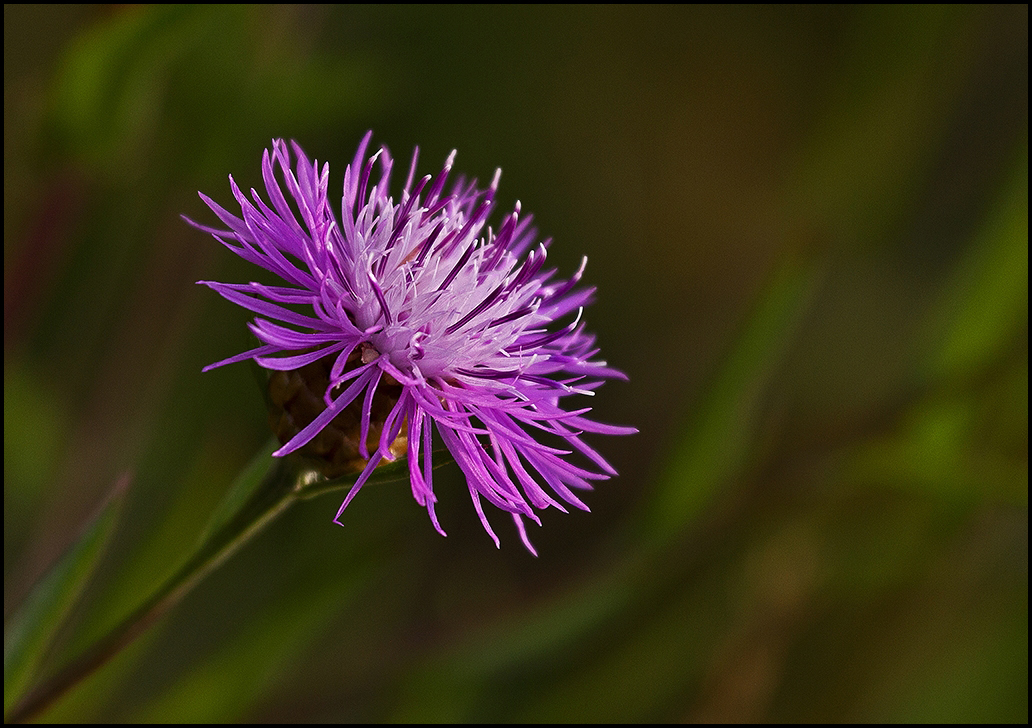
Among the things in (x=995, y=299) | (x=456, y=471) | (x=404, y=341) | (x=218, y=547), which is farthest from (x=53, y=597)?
(x=456, y=471)

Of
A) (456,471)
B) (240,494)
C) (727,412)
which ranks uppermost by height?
(240,494)

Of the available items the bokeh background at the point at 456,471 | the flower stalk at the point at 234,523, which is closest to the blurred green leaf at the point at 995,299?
the bokeh background at the point at 456,471

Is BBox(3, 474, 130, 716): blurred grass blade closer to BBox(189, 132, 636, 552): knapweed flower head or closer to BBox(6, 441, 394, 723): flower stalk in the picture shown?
BBox(6, 441, 394, 723): flower stalk

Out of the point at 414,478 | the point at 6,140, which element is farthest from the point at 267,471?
the point at 6,140

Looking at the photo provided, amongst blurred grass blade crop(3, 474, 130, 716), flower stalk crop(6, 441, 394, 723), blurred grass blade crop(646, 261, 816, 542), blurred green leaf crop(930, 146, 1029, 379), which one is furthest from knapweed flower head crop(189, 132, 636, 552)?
blurred green leaf crop(930, 146, 1029, 379)

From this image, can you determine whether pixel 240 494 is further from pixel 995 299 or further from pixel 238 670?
pixel 995 299

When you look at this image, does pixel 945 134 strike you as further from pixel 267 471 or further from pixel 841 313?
pixel 267 471

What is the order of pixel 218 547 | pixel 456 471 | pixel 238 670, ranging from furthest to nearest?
1. pixel 456 471
2. pixel 238 670
3. pixel 218 547
